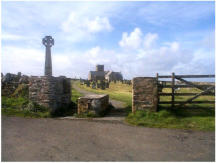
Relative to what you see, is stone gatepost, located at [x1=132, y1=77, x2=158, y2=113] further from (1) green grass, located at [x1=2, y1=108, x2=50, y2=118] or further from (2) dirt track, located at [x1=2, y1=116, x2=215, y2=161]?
(1) green grass, located at [x1=2, y1=108, x2=50, y2=118]

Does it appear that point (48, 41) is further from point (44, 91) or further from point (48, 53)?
point (44, 91)

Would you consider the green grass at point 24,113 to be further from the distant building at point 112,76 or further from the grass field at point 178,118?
the distant building at point 112,76

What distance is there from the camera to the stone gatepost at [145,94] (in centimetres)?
848

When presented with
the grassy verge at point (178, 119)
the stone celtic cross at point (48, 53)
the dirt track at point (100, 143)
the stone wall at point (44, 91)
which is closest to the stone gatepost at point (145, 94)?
the grassy verge at point (178, 119)

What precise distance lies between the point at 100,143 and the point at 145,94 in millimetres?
4116

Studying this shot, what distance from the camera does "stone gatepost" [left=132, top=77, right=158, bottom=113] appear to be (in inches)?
334

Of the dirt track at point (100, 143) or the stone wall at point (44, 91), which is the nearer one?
the dirt track at point (100, 143)

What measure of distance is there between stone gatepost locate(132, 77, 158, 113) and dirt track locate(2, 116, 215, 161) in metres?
1.86

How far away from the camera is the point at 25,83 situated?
11.4 metres

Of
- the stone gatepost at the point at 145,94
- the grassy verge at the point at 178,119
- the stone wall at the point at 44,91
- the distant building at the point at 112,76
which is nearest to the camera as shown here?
→ the grassy verge at the point at 178,119

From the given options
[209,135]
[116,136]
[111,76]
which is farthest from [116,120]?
[111,76]

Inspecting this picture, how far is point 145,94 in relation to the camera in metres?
8.55

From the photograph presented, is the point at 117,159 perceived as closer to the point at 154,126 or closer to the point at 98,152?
the point at 98,152

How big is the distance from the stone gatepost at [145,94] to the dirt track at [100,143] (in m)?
1.86
